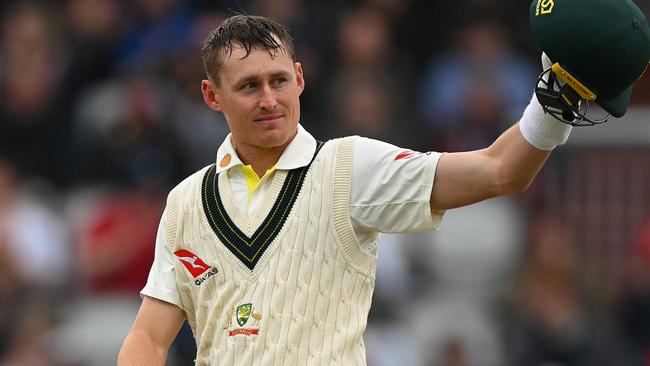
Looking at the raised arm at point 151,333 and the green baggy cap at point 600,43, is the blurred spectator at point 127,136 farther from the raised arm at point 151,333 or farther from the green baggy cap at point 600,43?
the green baggy cap at point 600,43

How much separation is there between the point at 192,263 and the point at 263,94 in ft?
2.04

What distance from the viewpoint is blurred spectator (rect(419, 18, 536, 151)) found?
9.11 m

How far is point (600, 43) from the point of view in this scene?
3711mm

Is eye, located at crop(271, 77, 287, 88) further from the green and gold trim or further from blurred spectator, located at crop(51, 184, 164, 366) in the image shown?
blurred spectator, located at crop(51, 184, 164, 366)

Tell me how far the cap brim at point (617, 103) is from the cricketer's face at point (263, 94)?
3.55ft

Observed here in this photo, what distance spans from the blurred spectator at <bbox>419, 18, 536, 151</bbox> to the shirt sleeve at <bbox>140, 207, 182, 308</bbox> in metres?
4.59

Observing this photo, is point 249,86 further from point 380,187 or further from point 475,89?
point 475,89

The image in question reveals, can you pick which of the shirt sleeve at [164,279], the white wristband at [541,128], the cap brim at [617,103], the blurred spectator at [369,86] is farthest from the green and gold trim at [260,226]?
the blurred spectator at [369,86]

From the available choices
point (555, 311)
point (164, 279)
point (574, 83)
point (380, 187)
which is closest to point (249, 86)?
point (380, 187)

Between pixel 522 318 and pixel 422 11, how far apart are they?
2.69 meters

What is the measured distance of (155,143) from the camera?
8867 mm

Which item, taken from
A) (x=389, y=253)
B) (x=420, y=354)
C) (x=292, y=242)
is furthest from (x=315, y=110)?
(x=292, y=242)

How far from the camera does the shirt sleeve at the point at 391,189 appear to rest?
Result: 4.17 m

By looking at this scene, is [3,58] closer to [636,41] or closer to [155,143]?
[155,143]
